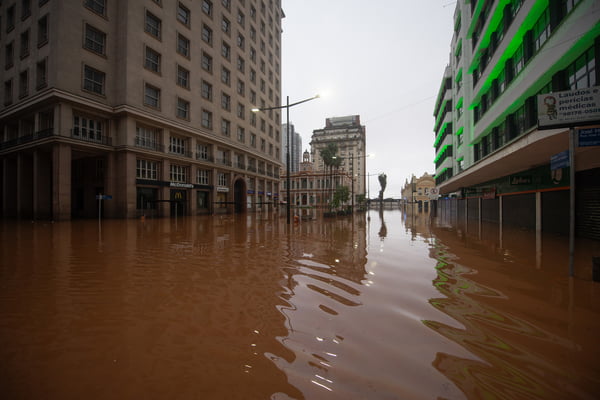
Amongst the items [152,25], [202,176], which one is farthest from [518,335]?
[152,25]

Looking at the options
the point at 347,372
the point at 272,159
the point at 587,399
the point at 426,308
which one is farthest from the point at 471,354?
the point at 272,159

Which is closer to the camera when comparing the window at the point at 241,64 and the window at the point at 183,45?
the window at the point at 183,45

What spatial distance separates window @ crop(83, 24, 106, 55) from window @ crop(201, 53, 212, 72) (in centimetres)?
1093

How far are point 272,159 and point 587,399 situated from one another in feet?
159

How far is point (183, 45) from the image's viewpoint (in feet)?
97.8

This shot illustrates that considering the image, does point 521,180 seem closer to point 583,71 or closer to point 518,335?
point 583,71

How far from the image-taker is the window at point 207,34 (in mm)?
32375

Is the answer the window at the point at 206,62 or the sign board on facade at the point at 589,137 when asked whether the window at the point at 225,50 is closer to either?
the window at the point at 206,62

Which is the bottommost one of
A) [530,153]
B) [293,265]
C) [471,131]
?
[293,265]

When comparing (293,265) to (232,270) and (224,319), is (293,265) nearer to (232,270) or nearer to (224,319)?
(232,270)

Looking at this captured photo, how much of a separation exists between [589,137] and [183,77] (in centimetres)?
3507

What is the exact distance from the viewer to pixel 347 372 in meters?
2.11

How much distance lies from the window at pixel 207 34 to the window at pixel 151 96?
37.6 ft

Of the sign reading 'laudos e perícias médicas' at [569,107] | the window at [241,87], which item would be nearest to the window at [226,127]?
the window at [241,87]
